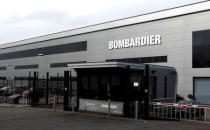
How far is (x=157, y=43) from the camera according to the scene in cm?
3319

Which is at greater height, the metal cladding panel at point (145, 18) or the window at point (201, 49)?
the metal cladding panel at point (145, 18)

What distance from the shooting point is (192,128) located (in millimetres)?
11375

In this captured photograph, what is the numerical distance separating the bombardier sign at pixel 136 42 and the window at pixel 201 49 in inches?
188

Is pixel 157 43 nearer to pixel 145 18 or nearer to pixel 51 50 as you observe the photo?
pixel 145 18

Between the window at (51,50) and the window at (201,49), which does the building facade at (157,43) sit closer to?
the window at (201,49)

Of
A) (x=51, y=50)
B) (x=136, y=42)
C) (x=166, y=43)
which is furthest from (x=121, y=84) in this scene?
(x=51, y=50)

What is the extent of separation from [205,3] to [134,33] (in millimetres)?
10028

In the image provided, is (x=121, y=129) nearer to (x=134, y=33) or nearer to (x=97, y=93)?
(x=97, y=93)

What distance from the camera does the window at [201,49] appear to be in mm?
28841

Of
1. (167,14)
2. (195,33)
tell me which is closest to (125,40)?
(167,14)

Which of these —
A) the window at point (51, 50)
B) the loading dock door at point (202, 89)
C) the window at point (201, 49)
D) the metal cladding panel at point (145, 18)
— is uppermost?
the metal cladding panel at point (145, 18)

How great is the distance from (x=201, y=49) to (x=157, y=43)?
5759 mm

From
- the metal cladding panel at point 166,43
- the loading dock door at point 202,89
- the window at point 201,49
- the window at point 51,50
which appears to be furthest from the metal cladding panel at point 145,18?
the loading dock door at point 202,89

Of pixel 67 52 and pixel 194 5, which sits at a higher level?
pixel 194 5
